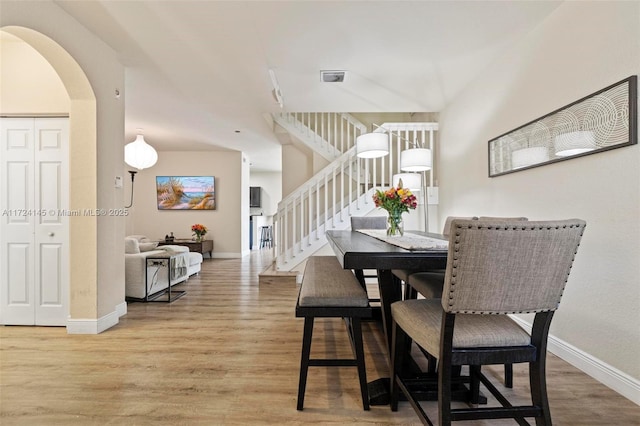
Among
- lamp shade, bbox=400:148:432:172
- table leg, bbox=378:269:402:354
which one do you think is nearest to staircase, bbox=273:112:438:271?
lamp shade, bbox=400:148:432:172

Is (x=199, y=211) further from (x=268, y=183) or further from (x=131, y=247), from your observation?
(x=268, y=183)

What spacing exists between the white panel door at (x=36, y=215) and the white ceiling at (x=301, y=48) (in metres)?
1.10

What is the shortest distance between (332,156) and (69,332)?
411cm

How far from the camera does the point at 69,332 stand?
2527 millimetres

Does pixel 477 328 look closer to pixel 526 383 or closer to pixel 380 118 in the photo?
pixel 526 383

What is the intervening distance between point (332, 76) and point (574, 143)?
2.25m

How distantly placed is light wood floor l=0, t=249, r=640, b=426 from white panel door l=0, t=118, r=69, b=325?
34cm

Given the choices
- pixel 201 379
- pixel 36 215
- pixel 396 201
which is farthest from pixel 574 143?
pixel 36 215

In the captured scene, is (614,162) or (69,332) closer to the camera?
(614,162)

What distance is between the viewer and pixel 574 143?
198cm

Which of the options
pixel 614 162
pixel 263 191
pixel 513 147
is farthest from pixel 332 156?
pixel 263 191

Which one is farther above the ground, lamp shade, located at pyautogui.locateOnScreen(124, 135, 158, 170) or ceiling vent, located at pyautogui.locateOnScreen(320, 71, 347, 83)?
ceiling vent, located at pyautogui.locateOnScreen(320, 71, 347, 83)

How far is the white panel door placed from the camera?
105 inches

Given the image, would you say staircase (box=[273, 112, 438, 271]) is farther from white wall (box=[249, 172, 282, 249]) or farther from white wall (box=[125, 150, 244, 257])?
white wall (box=[249, 172, 282, 249])
